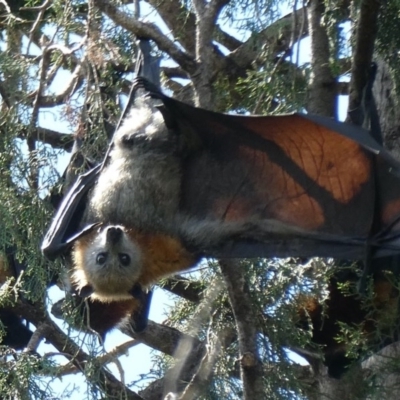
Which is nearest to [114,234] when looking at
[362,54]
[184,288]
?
[184,288]

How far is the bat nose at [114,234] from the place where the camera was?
17.7 feet

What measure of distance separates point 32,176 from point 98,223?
529 millimetres

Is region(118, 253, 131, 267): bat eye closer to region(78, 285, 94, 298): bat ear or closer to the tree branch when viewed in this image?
region(78, 285, 94, 298): bat ear

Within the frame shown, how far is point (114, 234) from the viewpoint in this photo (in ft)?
17.8

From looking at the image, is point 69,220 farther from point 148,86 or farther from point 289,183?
point 289,183

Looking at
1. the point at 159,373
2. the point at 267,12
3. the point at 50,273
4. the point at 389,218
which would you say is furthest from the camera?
the point at 159,373

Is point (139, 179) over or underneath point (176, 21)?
underneath

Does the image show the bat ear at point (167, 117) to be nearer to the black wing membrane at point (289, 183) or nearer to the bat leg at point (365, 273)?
the black wing membrane at point (289, 183)

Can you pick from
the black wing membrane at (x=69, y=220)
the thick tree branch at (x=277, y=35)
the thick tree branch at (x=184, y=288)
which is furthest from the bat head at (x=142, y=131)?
the thick tree branch at (x=184, y=288)

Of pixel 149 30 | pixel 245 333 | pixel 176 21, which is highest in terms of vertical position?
pixel 176 21

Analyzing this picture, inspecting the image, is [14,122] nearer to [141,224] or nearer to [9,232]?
[9,232]

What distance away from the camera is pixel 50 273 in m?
5.76

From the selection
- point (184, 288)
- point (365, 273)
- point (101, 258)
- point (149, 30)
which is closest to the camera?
point (149, 30)

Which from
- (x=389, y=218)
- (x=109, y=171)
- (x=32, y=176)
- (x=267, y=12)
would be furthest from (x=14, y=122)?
(x=389, y=218)
